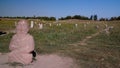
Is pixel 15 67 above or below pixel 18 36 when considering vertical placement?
below

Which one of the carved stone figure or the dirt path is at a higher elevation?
the carved stone figure

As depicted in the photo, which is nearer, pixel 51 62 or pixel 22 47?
Answer: pixel 22 47

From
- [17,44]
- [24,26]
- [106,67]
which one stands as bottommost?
[106,67]

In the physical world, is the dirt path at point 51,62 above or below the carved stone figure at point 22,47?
below

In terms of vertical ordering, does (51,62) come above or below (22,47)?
below

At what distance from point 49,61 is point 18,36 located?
2001 mm

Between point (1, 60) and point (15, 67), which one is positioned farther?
point (1, 60)

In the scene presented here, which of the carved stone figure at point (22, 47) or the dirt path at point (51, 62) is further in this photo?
the carved stone figure at point (22, 47)

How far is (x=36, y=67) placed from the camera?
11.0m

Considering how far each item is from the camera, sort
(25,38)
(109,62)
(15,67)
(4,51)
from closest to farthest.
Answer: (15,67)
(25,38)
(109,62)
(4,51)

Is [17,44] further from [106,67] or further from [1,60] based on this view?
[106,67]

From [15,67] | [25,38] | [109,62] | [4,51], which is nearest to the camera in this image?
[15,67]

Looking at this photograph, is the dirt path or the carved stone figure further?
the carved stone figure

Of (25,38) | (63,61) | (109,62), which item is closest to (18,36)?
(25,38)
